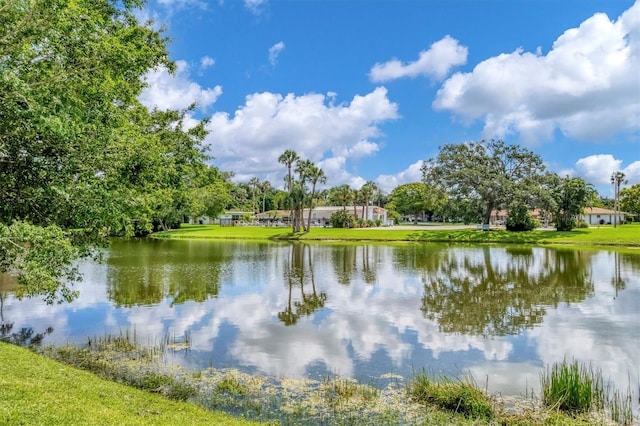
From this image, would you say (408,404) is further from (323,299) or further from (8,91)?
(323,299)

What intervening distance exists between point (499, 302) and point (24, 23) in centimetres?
1975

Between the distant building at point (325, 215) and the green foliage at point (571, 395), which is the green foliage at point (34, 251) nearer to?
the green foliage at point (571, 395)

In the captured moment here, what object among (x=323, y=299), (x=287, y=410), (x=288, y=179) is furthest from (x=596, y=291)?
(x=288, y=179)

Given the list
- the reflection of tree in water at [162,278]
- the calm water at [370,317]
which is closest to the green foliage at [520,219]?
the calm water at [370,317]

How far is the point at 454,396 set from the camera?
367 inches

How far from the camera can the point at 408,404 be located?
933 cm

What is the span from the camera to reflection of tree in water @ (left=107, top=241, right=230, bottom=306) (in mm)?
21906

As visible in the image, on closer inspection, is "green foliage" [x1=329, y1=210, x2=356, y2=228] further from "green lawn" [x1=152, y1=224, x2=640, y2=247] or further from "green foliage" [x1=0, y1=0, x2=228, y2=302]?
"green foliage" [x1=0, y1=0, x2=228, y2=302]

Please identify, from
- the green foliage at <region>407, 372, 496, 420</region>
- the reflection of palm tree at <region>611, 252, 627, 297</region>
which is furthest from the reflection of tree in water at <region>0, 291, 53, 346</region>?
the reflection of palm tree at <region>611, 252, 627, 297</region>

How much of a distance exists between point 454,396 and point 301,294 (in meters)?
14.2

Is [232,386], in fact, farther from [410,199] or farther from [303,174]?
[410,199]

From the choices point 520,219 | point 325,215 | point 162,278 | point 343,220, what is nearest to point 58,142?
point 162,278

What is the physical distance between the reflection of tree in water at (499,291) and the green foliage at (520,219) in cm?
2676

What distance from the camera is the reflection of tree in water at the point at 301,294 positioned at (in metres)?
18.3
